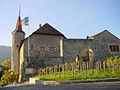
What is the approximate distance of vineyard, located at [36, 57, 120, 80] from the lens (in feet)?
61.7

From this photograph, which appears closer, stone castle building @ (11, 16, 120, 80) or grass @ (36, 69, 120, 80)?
grass @ (36, 69, 120, 80)

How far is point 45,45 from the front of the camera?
41.1 meters

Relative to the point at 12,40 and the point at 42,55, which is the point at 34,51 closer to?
the point at 42,55

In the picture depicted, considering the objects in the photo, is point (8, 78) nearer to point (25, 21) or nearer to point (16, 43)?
point (25, 21)

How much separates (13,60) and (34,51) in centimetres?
991

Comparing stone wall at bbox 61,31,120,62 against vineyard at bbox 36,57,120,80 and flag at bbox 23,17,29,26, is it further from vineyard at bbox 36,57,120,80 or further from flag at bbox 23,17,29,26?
flag at bbox 23,17,29,26

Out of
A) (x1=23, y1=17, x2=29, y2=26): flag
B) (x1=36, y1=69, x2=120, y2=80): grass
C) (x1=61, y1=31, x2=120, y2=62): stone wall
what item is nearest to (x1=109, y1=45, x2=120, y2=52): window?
(x1=61, y1=31, x2=120, y2=62): stone wall

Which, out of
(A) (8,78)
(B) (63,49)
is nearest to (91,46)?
(B) (63,49)

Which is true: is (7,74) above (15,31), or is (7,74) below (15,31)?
below

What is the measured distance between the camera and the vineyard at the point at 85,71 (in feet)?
61.7

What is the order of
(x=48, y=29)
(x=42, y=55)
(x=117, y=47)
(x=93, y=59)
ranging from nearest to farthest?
(x=93, y=59) < (x=117, y=47) < (x=42, y=55) < (x=48, y=29)

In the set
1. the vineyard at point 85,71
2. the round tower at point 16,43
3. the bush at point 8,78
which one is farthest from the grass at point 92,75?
the round tower at point 16,43

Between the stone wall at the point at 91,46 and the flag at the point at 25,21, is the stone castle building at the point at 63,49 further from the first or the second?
the flag at the point at 25,21

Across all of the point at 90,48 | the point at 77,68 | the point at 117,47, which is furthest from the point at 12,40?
the point at 77,68
